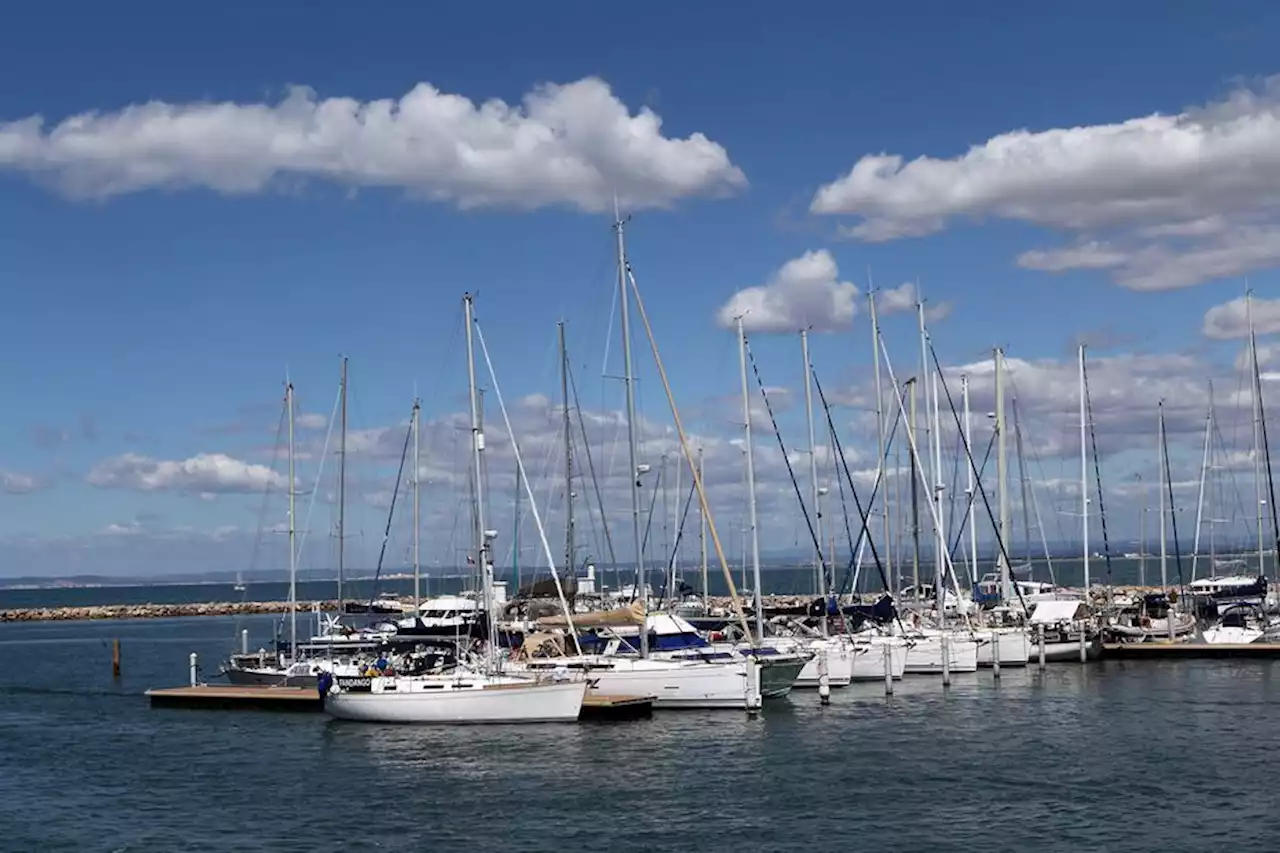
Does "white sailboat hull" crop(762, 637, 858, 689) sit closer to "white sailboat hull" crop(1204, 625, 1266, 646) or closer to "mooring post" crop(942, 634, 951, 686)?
"mooring post" crop(942, 634, 951, 686)

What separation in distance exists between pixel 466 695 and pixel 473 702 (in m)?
0.36

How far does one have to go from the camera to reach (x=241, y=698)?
6056 centimetres

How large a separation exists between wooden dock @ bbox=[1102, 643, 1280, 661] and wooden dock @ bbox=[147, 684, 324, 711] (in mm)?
40268

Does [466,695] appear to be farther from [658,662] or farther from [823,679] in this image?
[823,679]

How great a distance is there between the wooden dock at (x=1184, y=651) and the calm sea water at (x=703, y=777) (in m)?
12.1

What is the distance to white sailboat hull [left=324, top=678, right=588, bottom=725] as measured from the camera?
167 feet

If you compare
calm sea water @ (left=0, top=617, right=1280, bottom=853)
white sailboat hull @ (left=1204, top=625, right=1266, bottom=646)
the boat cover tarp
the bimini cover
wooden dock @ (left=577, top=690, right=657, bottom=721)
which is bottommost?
calm sea water @ (left=0, top=617, right=1280, bottom=853)

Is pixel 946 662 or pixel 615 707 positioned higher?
pixel 946 662

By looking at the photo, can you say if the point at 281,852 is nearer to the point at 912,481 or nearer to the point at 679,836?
the point at 679,836

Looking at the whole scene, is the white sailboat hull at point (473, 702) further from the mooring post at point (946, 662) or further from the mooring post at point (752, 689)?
the mooring post at point (946, 662)

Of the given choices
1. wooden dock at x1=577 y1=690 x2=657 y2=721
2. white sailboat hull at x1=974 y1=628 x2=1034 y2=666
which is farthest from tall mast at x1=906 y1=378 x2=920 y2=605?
wooden dock at x1=577 y1=690 x2=657 y2=721

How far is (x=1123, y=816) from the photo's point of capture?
35.8 m

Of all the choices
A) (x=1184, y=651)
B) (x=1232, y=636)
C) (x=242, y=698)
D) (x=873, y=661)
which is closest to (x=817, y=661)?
(x=873, y=661)

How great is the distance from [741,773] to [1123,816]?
36.6 feet
